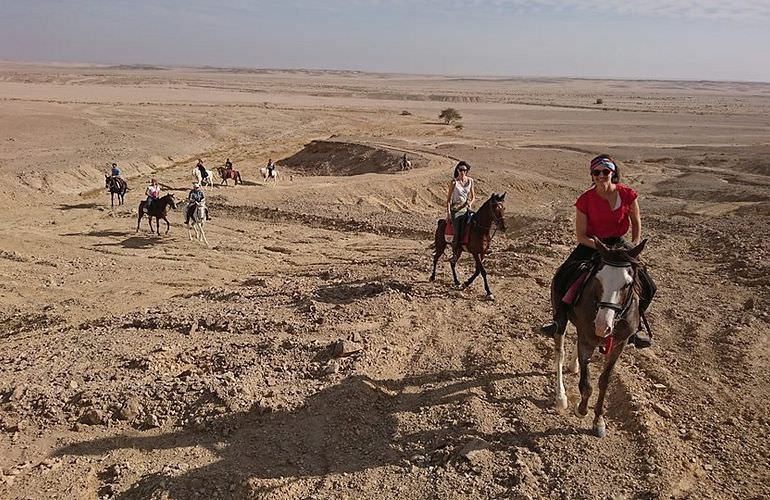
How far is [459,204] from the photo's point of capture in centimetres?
1173

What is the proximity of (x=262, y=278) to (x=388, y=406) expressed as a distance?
7.39m

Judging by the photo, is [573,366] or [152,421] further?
[573,366]

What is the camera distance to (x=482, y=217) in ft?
37.5

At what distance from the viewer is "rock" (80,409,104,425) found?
6.85m

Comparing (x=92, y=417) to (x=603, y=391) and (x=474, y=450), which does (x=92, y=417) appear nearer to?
(x=474, y=450)

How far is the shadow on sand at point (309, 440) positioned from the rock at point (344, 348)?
2.38ft

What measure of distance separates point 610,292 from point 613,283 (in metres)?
0.10

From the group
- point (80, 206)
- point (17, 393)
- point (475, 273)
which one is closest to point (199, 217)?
point (80, 206)

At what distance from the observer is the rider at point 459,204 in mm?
11586

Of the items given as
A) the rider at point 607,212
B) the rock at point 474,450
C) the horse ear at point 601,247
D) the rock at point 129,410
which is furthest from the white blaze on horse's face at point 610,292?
the rock at point 129,410

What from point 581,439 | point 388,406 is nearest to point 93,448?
point 388,406

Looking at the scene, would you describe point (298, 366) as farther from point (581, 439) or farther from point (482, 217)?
point (482, 217)

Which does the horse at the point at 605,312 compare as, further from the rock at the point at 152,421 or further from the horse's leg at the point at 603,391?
the rock at the point at 152,421

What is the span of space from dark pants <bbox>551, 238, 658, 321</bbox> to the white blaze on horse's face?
0.52m
